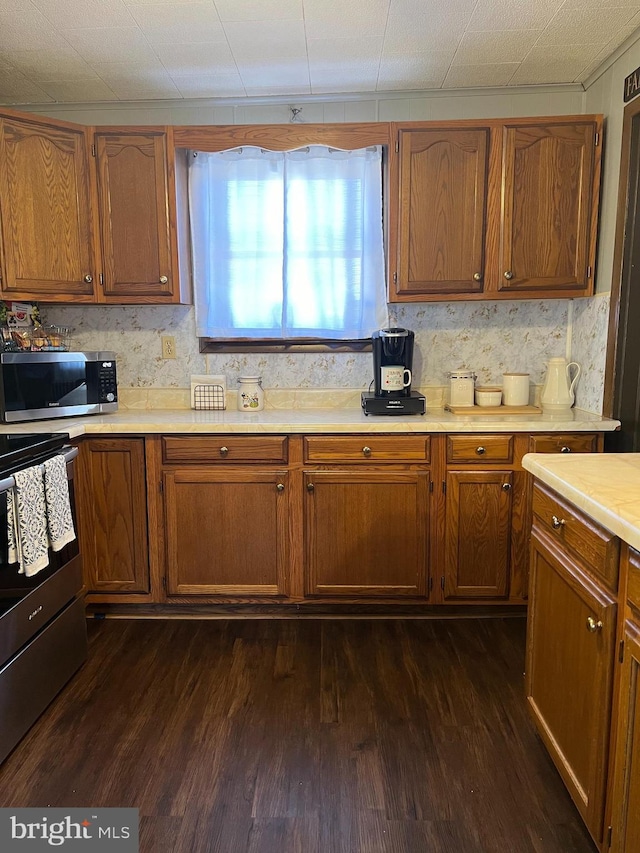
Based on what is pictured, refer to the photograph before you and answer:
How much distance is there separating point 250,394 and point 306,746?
62.2 inches

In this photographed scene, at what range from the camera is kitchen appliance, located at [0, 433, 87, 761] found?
1.74 metres

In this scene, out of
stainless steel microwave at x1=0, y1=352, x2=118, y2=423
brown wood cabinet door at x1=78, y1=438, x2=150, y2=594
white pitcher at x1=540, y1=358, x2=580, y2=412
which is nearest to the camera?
stainless steel microwave at x1=0, y1=352, x2=118, y2=423

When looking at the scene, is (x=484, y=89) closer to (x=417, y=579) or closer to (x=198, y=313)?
(x=198, y=313)

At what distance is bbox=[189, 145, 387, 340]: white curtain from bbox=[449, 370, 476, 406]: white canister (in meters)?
0.46

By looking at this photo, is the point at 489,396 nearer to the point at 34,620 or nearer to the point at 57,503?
the point at 57,503

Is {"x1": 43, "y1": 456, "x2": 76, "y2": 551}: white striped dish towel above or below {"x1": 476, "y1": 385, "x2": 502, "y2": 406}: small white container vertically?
below

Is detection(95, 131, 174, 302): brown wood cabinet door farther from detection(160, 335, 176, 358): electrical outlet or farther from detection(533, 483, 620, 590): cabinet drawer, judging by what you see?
detection(533, 483, 620, 590): cabinet drawer

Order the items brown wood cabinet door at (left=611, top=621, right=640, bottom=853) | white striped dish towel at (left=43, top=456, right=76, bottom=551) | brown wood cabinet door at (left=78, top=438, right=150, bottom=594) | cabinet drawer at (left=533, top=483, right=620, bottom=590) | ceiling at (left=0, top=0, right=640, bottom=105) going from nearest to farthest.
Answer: brown wood cabinet door at (left=611, top=621, right=640, bottom=853) → cabinet drawer at (left=533, top=483, right=620, bottom=590) → white striped dish towel at (left=43, top=456, right=76, bottom=551) → ceiling at (left=0, top=0, right=640, bottom=105) → brown wood cabinet door at (left=78, top=438, right=150, bottom=594)

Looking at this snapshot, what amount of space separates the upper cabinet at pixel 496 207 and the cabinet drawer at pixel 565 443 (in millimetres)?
663

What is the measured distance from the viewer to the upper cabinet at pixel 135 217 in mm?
2602

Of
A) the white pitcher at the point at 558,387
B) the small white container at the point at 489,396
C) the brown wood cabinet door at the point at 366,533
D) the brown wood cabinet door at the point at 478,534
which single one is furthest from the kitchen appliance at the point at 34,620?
the white pitcher at the point at 558,387

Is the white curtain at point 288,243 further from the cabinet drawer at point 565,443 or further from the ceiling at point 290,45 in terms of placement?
the cabinet drawer at point 565,443

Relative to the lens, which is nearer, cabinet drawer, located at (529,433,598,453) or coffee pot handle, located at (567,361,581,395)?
cabinet drawer, located at (529,433,598,453)

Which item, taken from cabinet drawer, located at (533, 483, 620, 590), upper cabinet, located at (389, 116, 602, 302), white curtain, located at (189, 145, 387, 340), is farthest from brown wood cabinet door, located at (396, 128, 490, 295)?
cabinet drawer, located at (533, 483, 620, 590)
